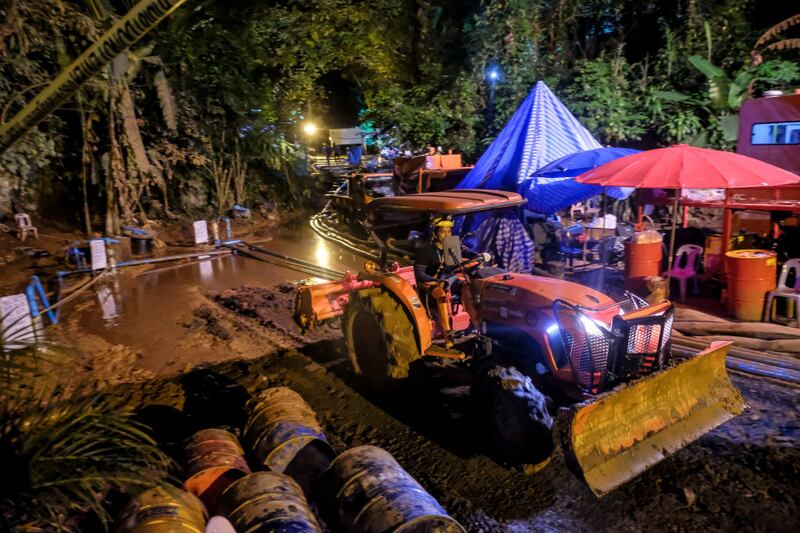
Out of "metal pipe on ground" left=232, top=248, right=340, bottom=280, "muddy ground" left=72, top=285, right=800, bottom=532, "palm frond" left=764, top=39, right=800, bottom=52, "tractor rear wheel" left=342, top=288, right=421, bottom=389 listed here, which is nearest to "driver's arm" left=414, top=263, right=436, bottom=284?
"tractor rear wheel" left=342, top=288, right=421, bottom=389

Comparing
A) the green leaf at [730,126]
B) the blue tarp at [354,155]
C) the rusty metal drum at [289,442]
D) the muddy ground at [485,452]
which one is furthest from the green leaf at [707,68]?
the blue tarp at [354,155]

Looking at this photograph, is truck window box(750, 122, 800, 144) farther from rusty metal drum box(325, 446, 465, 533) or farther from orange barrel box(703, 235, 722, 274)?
rusty metal drum box(325, 446, 465, 533)

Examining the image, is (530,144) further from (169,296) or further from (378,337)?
(169,296)

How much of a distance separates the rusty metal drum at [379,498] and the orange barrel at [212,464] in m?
0.73

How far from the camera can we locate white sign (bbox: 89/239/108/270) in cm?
1186

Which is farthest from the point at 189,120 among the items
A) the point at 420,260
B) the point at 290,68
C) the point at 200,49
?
the point at 420,260

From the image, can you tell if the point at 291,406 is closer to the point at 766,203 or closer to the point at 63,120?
the point at 766,203

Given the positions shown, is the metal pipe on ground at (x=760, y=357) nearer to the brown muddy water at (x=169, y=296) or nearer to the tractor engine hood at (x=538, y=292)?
the tractor engine hood at (x=538, y=292)

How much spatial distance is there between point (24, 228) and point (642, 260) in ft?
52.8

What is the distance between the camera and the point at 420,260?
5789 mm

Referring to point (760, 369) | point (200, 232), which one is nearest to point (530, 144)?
point (760, 369)

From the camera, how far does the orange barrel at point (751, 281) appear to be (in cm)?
780

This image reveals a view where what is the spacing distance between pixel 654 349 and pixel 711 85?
45.2 feet

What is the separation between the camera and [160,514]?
2.89m
